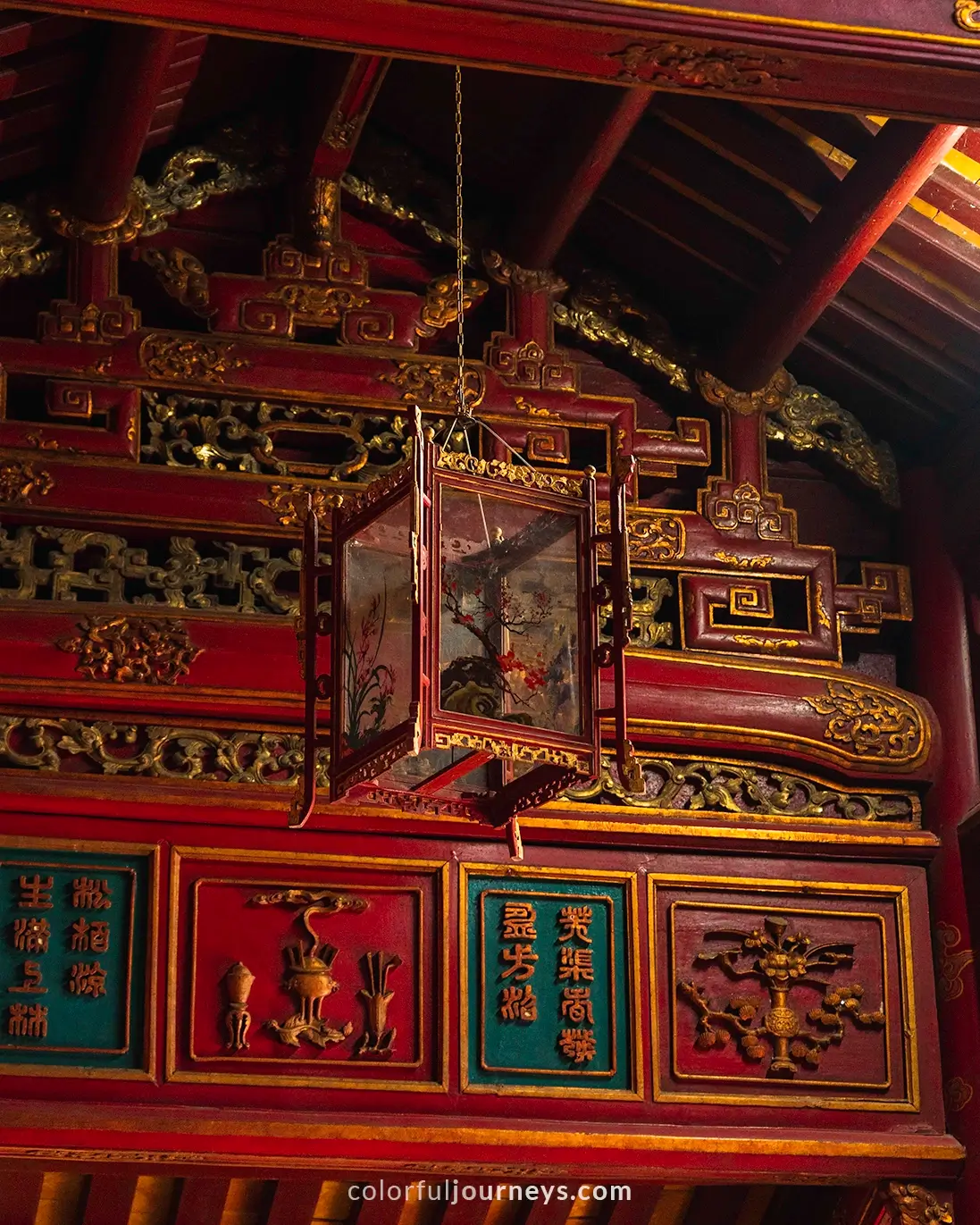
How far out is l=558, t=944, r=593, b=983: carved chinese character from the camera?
A: 509cm

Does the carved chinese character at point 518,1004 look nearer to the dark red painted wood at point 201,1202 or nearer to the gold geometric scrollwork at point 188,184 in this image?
the dark red painted wood at point 201,1202

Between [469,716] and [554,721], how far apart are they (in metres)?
0.21

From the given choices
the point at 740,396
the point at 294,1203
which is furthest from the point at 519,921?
the point at 740,396

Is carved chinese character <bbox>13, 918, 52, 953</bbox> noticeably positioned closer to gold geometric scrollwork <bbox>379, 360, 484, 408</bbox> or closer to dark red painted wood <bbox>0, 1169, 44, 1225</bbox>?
dark red painted wood <bbox>0, 1169, 44, 1225</bbox>

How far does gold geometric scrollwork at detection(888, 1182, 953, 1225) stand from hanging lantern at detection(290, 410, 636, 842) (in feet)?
4.19

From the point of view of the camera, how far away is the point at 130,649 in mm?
4992

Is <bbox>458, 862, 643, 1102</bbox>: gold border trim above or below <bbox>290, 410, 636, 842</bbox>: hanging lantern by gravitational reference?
below

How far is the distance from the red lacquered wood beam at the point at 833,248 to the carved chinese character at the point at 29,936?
211 centimetres

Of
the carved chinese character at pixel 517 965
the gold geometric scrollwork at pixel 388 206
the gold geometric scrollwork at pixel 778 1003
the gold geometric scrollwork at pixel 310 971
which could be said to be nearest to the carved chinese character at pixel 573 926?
the carved chinese character at pixel 517 965

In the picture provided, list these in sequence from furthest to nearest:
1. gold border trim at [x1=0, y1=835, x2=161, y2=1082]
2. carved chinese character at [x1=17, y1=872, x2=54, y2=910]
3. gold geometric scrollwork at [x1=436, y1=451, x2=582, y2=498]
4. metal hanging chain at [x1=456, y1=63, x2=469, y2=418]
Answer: carved chinese character at [x1=17, y1=872, x2=54, y2=910] → gold border trim at [x1=0, y1=835, x2=161, y2=1082] → metal hanging chain at [x1=456, y1=63, x2=469, y2=418] → gold geometric scrollwork at [x1=436, y1=451, x2=582, y2=498]

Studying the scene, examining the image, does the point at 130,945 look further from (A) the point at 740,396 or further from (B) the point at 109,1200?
(A) the point at 740,396

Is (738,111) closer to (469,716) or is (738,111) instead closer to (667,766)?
(667,766)

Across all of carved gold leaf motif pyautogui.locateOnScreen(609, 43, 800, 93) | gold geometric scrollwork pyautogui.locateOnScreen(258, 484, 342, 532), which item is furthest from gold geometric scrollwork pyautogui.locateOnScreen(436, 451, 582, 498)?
gold geometric scrollwork pyautogui.locateOnScreen(258, 484, 342, 532)

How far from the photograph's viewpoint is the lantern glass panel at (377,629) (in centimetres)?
415
